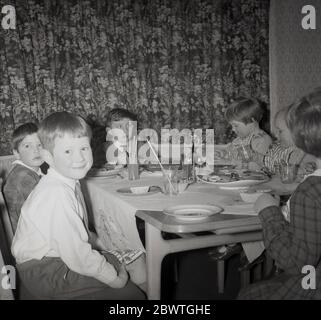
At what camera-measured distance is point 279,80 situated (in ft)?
14.0

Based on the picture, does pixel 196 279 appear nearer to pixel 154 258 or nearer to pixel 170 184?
pixel 170 184

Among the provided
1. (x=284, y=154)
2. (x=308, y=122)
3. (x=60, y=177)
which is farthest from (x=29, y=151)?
(x=284, y=154)

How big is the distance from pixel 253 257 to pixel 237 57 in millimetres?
2619

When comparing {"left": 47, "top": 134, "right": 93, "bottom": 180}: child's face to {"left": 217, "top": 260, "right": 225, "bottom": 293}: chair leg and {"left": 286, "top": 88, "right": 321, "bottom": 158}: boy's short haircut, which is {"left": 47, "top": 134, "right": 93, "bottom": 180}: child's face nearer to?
{"left": 286, "top": 88, "right": 321, "bottom": 158}: boy's short haircut

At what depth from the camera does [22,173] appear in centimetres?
212

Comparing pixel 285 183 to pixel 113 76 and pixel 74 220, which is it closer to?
pixel 74 220

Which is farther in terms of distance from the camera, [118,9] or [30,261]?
[118,9]

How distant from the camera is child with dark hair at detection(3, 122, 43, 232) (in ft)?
6.81

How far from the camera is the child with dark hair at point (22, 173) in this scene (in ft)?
6.81

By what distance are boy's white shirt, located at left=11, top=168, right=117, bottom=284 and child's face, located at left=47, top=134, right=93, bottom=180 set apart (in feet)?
0.13

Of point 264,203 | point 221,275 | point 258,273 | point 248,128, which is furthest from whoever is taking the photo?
point 248,128

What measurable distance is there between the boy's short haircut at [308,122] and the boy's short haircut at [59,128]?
78cm

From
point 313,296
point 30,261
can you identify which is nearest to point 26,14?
point 30,261

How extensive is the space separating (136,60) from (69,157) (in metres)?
2.42
